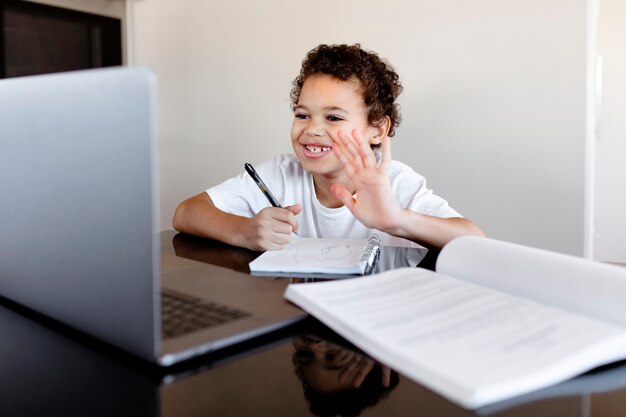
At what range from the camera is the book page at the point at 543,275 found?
1.62 feet

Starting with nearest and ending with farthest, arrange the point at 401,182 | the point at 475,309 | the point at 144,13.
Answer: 1. the point at 475,309
2. the point at 401,182
3. the point at 144,13

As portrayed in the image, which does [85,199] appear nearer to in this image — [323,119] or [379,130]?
[323,119]

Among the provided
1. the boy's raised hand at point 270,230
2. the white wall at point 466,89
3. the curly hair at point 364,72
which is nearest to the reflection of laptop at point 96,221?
the boy's raised hand at point 270,230

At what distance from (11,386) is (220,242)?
23.2 inches

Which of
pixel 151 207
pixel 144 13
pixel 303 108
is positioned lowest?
pixel 151 207

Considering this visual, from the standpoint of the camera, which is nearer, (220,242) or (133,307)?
(133,307)

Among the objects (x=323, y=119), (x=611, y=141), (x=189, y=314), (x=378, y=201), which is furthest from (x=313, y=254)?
(x=611, y=141)

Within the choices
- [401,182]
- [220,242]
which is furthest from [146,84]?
[401,182]

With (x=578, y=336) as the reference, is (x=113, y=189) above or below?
above

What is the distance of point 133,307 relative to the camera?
0.41 metres

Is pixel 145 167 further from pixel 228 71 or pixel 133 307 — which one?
pixel 228 71

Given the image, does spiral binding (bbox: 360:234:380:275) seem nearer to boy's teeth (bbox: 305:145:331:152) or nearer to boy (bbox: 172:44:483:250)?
boy (bbox: 172:44:483:250)

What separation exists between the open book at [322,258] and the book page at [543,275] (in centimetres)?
12

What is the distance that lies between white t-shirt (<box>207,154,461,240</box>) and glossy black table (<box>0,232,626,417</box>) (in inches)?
27.3
